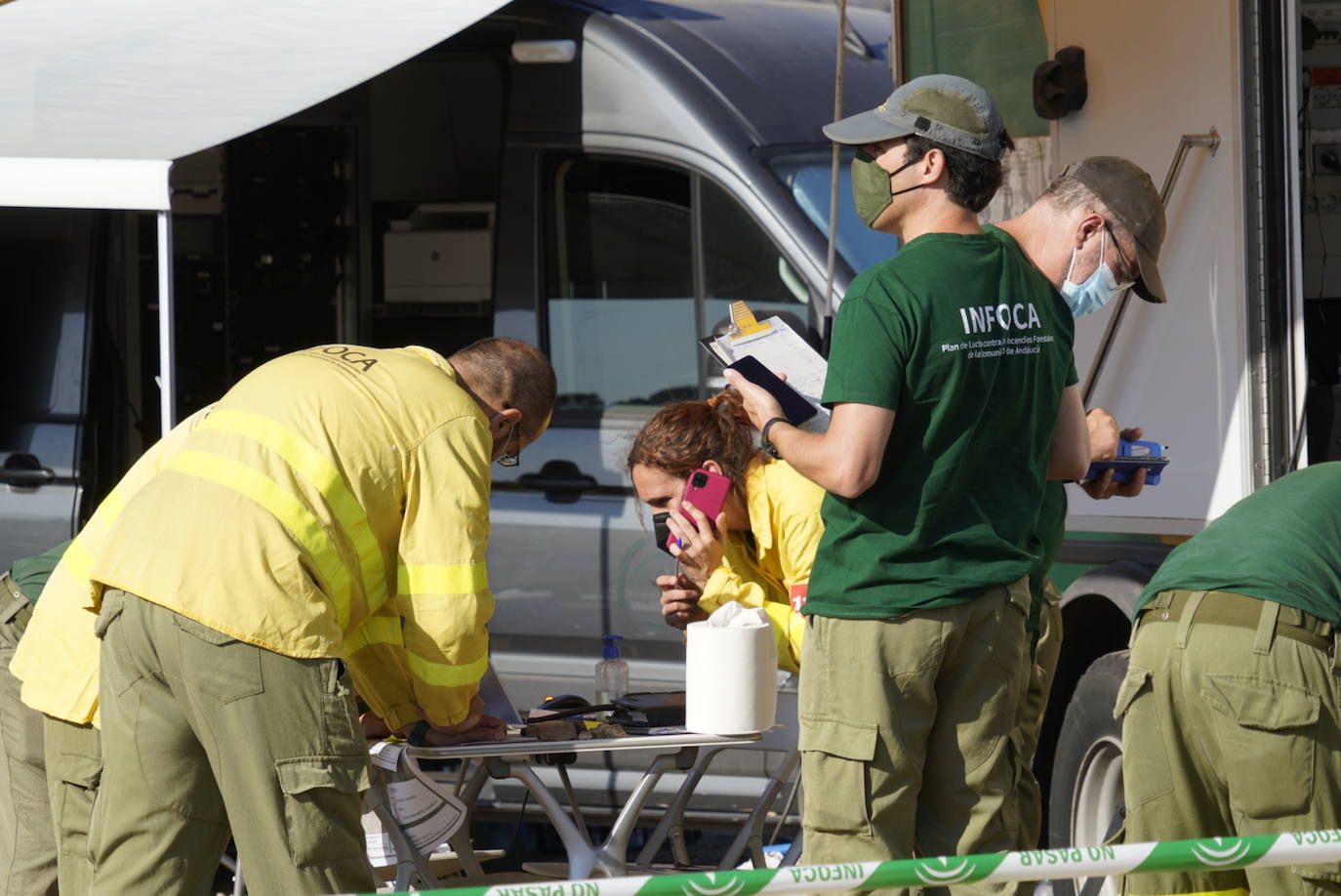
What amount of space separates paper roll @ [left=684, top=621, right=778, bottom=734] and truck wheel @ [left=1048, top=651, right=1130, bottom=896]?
38.2 inches

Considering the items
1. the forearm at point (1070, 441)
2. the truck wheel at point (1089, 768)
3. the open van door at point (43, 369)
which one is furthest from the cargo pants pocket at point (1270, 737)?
the open van door at point (43, 369)

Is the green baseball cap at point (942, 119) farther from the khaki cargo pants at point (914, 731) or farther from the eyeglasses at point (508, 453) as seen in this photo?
the eyeglasses at point (508, 453)

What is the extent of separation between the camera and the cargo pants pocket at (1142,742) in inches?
118

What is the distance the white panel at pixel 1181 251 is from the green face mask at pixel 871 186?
1.03m

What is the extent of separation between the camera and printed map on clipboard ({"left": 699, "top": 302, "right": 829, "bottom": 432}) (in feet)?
11.4

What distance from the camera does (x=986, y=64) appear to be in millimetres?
4465

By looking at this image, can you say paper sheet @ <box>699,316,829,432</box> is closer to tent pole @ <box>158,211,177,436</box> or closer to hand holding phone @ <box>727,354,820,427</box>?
hand holding phone @ <box>727,354,820,427</box>

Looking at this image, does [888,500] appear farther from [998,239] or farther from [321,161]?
[321,161]

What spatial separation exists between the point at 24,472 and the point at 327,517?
104 inches

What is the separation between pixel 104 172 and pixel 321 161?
5.59 ft

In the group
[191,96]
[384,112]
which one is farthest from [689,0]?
[191,96]

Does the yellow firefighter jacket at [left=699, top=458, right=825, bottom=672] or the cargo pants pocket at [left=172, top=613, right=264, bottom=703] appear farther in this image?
the yellow firefighter jacket at [left=699, top=458, right=825, bottom=672]

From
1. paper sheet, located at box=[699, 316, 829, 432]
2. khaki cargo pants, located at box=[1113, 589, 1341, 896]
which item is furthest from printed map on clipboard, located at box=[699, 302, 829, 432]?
khaki cargo pants, located at box=[1113, 589, 1341, 896]

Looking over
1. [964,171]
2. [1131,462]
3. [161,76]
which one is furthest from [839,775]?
[161,76]
